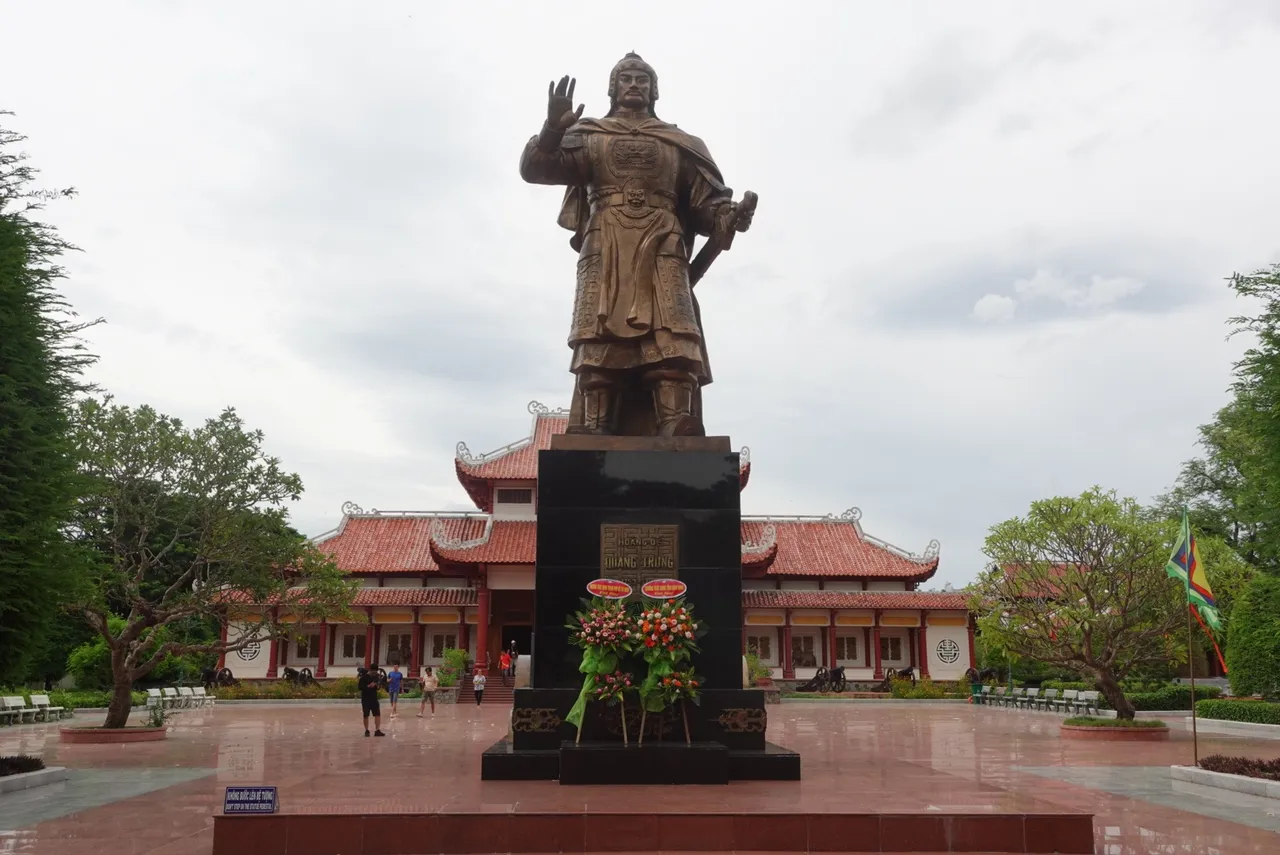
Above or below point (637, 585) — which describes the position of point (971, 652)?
below

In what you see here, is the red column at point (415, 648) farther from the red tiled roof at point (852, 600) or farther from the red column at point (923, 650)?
the red column at point (923, 650)

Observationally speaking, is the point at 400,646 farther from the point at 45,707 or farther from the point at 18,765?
the point at 18,765

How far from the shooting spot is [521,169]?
8469 millimetres

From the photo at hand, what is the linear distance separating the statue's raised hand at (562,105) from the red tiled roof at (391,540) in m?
25.1

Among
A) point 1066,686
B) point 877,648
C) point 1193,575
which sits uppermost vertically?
point 1193,575

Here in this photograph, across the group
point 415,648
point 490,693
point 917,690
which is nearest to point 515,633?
point 415,648

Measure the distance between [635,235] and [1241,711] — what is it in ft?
48.2

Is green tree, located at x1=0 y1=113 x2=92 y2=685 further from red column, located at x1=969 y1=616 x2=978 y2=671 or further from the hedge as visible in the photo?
red column, located at x1=969 y1=616 x2=978 y2=671

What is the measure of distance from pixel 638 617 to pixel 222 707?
70.5 ft

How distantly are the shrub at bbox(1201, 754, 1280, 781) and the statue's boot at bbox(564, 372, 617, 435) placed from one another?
A: 20.8 ft

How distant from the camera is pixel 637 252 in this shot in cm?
827

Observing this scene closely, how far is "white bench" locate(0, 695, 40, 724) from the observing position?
1903 centimetres

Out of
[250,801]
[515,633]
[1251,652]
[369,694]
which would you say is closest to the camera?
[250,801]

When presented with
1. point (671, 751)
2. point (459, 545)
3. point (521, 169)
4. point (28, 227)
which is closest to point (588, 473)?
point (671, 751)
